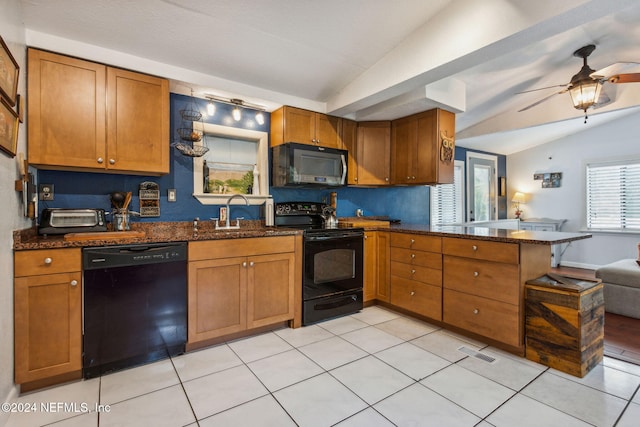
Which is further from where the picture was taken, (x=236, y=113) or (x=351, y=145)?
(x=351, y=145)

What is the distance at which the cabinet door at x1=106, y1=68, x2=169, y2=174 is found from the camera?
2295 millimetres

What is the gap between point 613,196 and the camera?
5406mm

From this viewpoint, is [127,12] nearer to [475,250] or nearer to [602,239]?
[475,250]

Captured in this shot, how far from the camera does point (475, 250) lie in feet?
8.38

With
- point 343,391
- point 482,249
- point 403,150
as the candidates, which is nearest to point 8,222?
point 343,391

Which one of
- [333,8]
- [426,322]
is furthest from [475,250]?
[333,8]

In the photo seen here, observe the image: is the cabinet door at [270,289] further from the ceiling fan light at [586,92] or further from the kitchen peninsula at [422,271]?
the ceiling fan light at [586,92]

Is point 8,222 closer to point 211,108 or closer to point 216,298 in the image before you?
point 216,298

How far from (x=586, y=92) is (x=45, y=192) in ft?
16.1

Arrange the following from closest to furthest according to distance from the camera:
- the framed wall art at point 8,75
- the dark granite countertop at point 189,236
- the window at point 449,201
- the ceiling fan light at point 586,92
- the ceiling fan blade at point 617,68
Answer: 1. the framed wall art at point 8,75
2. the dark granite countertop at point 189,236
3. the ceiling fan light at point 586,92
4. the ceiling fan blade at point 617,68
5. the window at point 449,201

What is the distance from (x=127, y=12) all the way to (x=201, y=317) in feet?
7.46

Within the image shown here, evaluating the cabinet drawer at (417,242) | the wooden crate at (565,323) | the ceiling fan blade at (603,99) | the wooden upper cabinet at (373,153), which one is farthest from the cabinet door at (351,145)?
the ceiling fan blade at (603,99)

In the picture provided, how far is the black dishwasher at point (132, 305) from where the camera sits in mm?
1975

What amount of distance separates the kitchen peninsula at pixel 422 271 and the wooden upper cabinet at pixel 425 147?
2.80 feet
